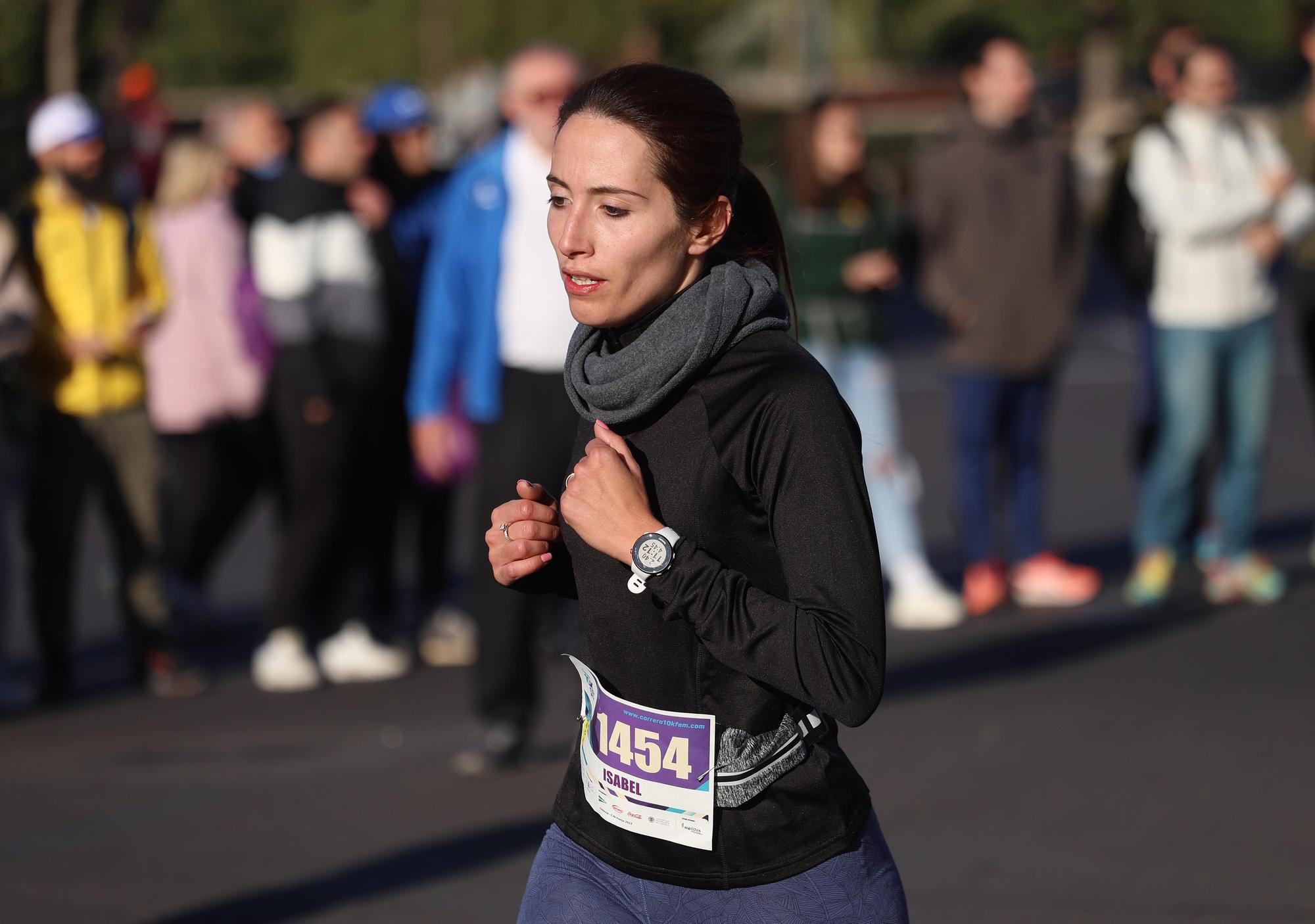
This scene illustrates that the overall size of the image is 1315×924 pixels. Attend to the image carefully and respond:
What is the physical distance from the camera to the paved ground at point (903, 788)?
5.33 m

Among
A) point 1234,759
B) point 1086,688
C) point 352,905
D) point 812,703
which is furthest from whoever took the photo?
point 1086,688

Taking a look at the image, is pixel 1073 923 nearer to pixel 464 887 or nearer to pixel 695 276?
pixel 464 887

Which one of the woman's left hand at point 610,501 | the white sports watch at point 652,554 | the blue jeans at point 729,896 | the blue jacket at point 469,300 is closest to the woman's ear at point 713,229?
the woman's left hand at point 610,501

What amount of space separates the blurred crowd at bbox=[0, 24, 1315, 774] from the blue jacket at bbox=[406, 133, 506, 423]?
0.83 meters

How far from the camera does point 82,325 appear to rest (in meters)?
7.56

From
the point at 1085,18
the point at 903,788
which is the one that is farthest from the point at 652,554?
the point at 1085,18

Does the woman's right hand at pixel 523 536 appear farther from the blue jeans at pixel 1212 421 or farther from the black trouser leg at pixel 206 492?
the blue jeans at pixel 1212 421

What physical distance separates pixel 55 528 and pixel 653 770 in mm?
5498

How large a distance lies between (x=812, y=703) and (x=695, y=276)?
0.63 meters

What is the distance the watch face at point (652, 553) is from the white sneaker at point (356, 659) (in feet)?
18.2

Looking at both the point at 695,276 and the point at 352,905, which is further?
the point at 352,905

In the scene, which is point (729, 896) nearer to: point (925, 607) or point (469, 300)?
point (469, 300)

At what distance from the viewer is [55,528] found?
771 cm

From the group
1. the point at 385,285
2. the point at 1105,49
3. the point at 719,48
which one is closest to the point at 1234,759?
the point at 385,285
